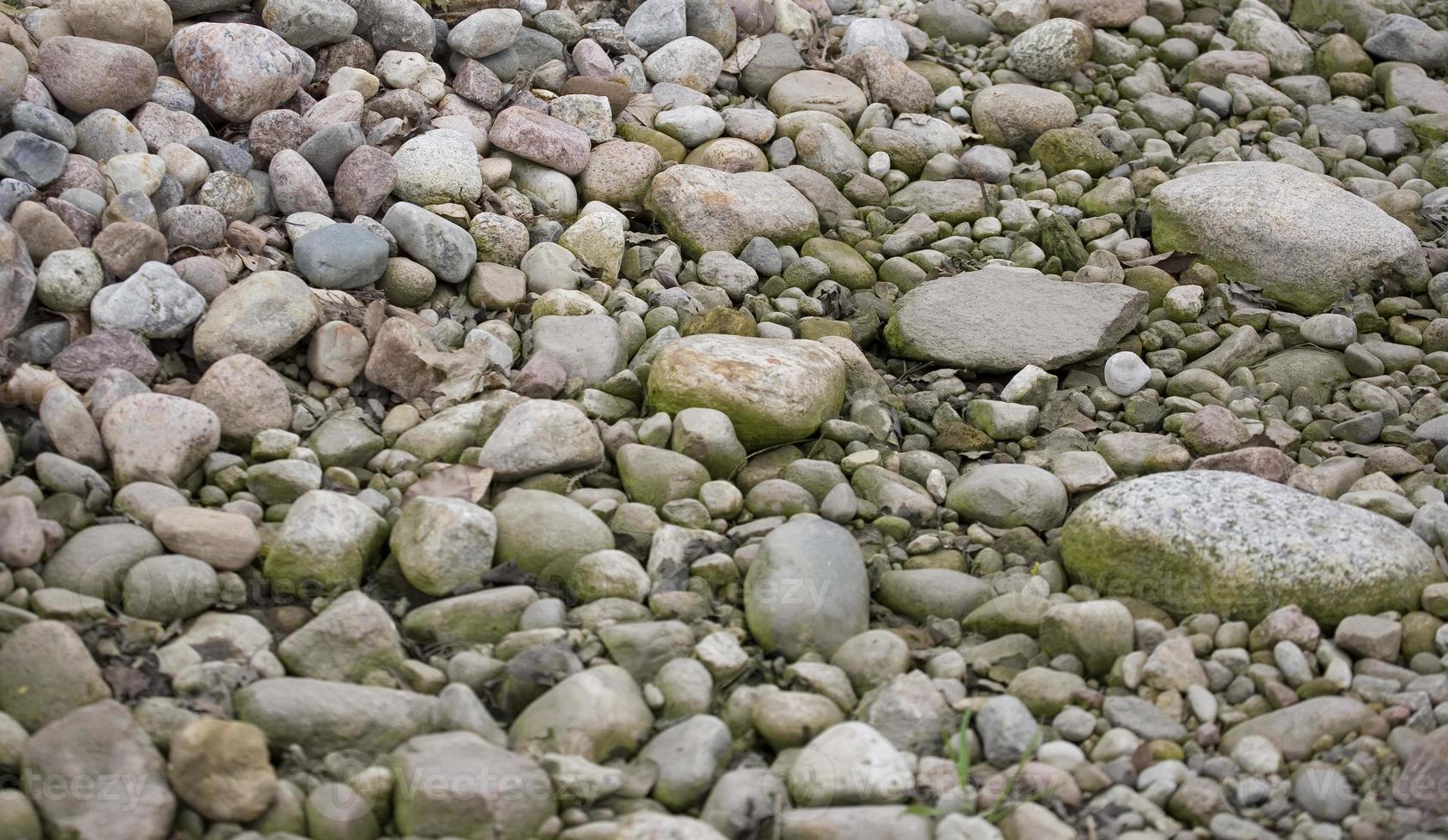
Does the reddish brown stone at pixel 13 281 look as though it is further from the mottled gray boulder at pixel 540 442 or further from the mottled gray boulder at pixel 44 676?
the mottled gray boulder at pixel 540 442

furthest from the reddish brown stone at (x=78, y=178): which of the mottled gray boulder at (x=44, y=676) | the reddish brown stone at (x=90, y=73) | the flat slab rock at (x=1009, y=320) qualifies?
the flat slab rock at (x=1009, y=320)

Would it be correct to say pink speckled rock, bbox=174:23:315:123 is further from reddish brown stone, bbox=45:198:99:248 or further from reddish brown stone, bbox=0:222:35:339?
reddish brown stone, bbox=0:222:35:339

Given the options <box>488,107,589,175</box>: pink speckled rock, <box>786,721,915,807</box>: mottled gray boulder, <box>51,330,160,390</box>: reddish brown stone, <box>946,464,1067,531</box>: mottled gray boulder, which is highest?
<box>488,107,589,175</box>: pink speckled rock

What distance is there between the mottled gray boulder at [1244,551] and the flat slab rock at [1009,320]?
2.83ft

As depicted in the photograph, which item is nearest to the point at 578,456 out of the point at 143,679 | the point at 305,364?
the point at 305,364

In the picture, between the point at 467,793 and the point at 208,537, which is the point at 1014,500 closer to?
the point at 467,793

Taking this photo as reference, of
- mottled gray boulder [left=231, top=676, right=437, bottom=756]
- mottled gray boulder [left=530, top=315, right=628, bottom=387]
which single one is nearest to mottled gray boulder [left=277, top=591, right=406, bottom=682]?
mottled gray boulder [left=231, top=676, right=437, bottom=756]

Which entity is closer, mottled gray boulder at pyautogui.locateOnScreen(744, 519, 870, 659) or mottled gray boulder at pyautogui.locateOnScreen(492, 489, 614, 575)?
mottled gray boulder at pyautogui.locateOnScreen(744, 519, 870, 659)

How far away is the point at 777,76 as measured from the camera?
499 cm

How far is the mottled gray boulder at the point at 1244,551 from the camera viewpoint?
109 inches

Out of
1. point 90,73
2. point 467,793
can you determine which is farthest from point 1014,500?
point 90,73

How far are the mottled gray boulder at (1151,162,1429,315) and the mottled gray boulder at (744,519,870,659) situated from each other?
207 centimetres

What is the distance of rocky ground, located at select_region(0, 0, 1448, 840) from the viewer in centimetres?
237

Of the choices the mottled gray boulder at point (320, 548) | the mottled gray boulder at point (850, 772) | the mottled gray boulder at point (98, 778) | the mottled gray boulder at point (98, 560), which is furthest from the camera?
the mottled gray boulder at point (320, 548)
